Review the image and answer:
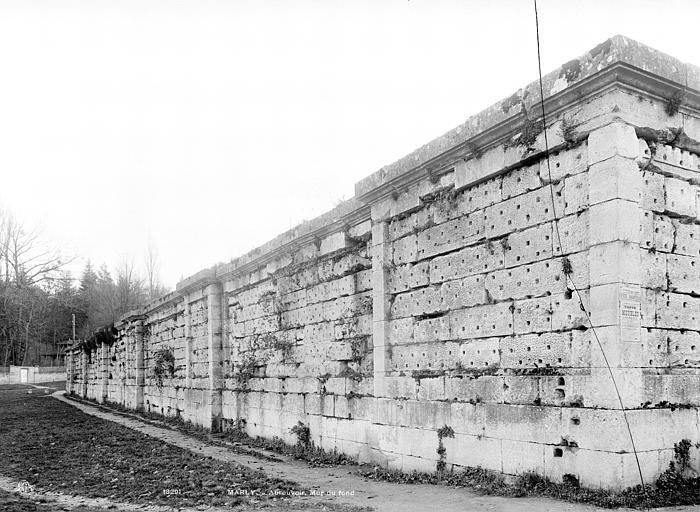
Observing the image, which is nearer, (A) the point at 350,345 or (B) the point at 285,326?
(A) the point at 350,345

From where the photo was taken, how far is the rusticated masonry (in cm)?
577

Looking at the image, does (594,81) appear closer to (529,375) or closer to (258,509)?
(529,375)

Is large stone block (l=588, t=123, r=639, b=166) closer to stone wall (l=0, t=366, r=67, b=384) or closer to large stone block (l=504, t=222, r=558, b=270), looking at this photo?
large stone block (l=504, t=222, r=558, b=270)

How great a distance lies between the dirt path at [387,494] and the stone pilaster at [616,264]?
3.81ft

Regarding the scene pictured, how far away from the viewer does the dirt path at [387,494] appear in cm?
586

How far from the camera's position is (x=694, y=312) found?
6312 mm

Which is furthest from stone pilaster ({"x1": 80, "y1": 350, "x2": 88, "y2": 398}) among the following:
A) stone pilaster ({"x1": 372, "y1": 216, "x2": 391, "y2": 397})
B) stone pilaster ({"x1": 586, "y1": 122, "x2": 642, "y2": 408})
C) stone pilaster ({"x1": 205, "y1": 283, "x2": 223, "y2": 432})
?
stone pilaster ({"x1": 586, "y1": 122, "x2": 642, "y2": 408})

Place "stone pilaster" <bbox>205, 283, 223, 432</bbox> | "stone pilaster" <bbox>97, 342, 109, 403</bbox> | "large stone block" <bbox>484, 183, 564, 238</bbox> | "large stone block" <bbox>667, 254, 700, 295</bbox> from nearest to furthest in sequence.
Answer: "large stone block" <bbox>667, 254, 700, 295</bbox> < "large stone block" <bbox>484, 183, 564, 238</bbox> < "stone pilaster" <bbox>205, 283, 223, 432</bbox> < "stone pilaster" <bbox>97, 342, 109, 403</bbox>

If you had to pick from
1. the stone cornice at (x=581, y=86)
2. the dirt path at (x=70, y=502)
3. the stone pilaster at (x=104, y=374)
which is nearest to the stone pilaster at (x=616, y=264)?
the stone cornice at (x=581, y=86)

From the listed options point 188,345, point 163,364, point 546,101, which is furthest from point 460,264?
point 163,364

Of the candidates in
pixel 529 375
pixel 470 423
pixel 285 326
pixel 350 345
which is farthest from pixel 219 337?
pixel 529 375

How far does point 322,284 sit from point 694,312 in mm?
6123

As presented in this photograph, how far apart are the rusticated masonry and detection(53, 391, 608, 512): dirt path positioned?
445 mm

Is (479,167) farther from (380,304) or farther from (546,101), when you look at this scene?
(380,304)
